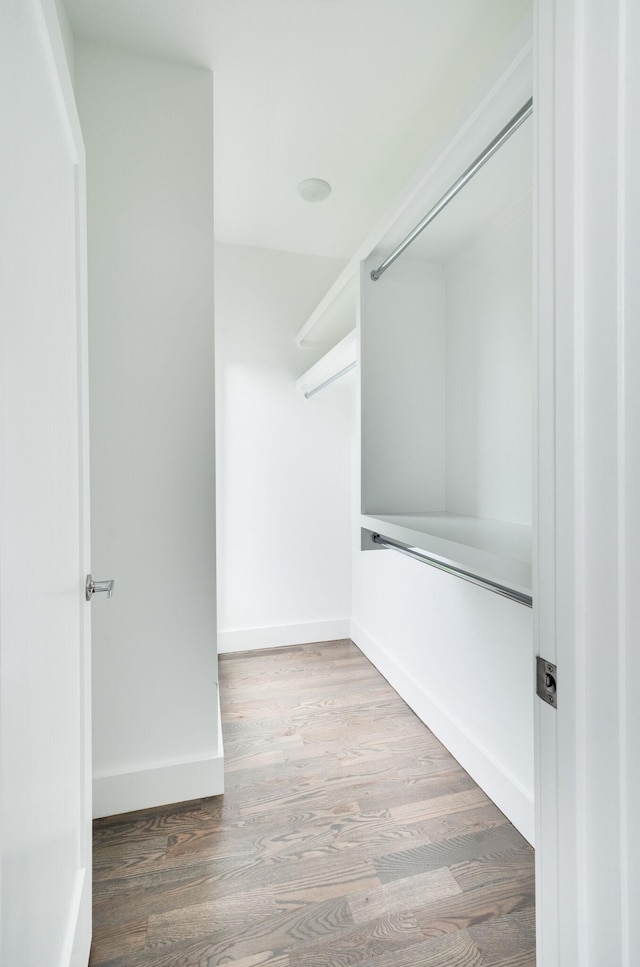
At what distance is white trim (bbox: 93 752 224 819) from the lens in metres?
1.55

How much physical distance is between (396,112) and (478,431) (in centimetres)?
128

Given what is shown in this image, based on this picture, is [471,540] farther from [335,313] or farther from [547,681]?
[335,313]

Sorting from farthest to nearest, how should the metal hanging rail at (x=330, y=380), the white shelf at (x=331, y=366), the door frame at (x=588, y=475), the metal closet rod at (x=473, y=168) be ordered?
the metal hanging rail at (x=330, y=380) < the white shelf at (x=331, y=366) < the metal closet rod at (x=473, y=168) < the door frame at (x=588, y=475)

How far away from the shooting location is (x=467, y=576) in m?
1.15

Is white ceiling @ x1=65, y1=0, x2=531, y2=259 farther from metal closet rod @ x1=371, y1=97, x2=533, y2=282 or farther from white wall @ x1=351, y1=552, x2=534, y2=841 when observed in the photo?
white wall @ x1=351, y1=552, x2=534, y2=841

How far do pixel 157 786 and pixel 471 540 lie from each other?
1.38m

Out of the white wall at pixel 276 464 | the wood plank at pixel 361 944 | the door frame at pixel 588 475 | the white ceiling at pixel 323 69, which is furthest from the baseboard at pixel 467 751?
the white ceiling at pixel 323 69

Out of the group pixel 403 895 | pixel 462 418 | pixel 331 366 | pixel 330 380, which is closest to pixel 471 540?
pixel 462 418

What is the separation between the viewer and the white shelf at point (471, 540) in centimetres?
89

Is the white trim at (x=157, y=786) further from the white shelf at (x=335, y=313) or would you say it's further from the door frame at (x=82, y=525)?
the white shelf at (x=335, y=313)

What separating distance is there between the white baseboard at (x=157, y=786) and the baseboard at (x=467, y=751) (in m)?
0.91


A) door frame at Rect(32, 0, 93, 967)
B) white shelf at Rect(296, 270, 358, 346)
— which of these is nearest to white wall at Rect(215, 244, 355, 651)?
white shelf at Rect(296, 270, 358, 346)

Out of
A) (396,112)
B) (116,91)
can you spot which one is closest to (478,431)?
(396,112)

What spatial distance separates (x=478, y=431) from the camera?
5.23 feet
